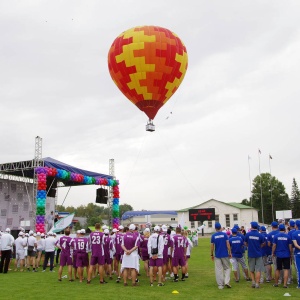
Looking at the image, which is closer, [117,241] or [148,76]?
[117,241]

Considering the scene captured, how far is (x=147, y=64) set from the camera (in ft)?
69.9

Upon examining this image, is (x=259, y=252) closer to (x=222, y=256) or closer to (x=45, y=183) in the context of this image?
(x=222, y=256)

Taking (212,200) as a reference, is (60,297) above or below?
below

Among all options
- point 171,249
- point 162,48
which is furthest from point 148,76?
point 171,249

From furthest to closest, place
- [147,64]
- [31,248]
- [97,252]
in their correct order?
1. [147,64]
2. [31,248]
3. [97,252]

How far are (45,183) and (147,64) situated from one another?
1103cm

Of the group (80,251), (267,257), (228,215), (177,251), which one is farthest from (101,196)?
(228,215)

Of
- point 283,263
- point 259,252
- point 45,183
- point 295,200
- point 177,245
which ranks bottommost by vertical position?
point 283,263

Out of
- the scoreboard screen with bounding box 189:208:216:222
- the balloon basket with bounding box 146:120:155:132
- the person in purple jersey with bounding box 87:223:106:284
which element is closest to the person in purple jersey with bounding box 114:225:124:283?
the person in purple jersey with bounding box 87:223:106:284

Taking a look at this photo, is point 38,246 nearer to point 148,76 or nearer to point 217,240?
point 217,240

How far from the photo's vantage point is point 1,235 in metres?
15.0

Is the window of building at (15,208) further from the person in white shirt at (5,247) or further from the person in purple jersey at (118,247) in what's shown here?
the person in purple jersey at (118,247)

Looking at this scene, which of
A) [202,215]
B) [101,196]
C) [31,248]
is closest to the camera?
[31,248]

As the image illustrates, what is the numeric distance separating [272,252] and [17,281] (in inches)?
320
